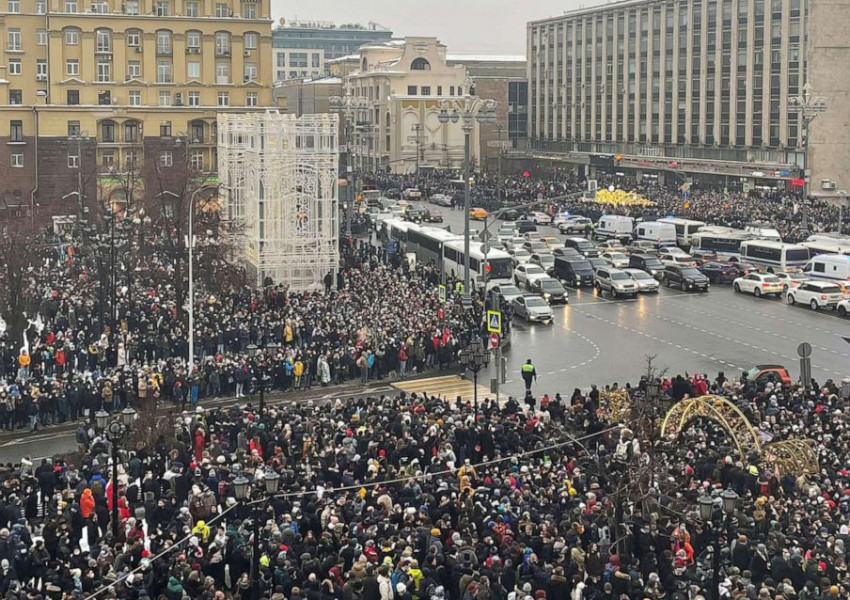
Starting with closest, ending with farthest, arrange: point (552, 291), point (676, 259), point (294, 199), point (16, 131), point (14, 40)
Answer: point (294, 199), point (552, 291), point (676, 259), point (16, 131), point (14, 40)

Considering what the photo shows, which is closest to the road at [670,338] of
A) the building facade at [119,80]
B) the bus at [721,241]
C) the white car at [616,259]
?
the white car at [616,259]

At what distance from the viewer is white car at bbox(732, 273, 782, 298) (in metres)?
54.6

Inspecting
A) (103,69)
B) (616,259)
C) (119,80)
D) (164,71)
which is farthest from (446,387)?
(164,71)

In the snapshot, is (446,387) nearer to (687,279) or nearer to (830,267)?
(687,279)

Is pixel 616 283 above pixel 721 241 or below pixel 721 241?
below

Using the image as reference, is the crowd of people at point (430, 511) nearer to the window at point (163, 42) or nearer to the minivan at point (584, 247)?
the minivan at point (584, 247)

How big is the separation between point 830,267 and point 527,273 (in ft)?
40.7

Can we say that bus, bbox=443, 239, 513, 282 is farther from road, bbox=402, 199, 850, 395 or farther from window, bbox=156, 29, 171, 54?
window, bbox=156, 29, 171, 54

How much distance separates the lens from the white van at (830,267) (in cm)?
5394

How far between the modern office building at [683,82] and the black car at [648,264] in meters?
37.4

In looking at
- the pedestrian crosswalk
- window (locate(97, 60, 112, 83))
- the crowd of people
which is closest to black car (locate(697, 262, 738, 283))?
the pedestrian crosswalk

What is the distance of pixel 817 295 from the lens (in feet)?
168

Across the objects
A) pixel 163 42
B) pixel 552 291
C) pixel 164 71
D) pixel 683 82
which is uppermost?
pixel 163 42

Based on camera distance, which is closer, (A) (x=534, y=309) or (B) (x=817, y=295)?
(A) (x=534, y=309)
